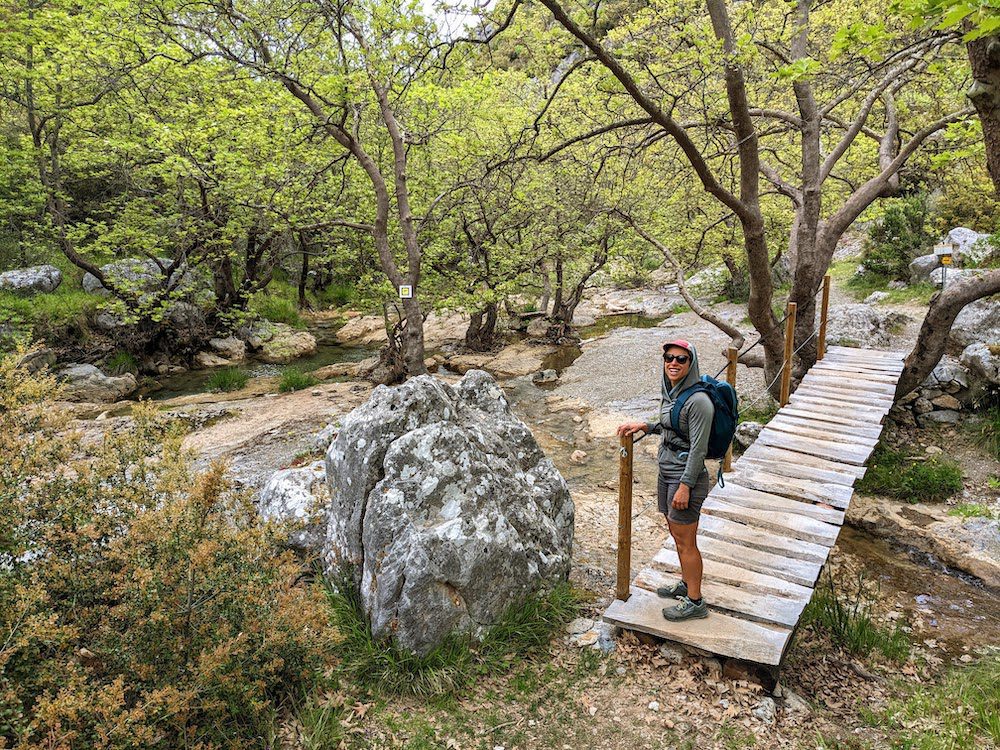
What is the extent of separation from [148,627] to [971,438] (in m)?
11.1

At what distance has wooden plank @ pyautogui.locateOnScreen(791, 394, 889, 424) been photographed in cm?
827

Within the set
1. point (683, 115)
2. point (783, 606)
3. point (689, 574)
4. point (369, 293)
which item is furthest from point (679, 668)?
point (369, 293)

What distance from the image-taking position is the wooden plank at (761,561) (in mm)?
5004

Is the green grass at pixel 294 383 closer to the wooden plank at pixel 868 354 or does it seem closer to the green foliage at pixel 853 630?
the wooden plank at pixel 868 354

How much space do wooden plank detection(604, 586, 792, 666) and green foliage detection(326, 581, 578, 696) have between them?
640 mm

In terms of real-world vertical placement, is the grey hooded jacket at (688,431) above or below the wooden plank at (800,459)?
above

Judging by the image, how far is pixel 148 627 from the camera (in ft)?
10.7

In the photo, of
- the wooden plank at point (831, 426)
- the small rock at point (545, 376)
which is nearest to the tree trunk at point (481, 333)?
the small rock at point (545, 376)

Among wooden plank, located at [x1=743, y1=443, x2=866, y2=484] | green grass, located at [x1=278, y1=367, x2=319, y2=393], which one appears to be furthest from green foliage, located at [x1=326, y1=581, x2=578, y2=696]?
green grass, located at [x1=278, y1=367, x2=319, y2=393]

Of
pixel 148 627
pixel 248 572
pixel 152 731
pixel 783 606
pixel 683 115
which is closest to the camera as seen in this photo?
pixel 152 731

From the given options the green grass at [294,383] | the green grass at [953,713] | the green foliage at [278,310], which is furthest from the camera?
the green foliage at [278,310]

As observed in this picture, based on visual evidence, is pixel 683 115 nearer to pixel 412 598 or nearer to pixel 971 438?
pixel 971 438

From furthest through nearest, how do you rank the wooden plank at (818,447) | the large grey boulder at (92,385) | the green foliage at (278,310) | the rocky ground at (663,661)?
the green foliage at (278,310), the large grey boulder at (92,385), the wooden plank at (818,447), the rocky ground at (663,661)

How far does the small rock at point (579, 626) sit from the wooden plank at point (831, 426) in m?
4.79
